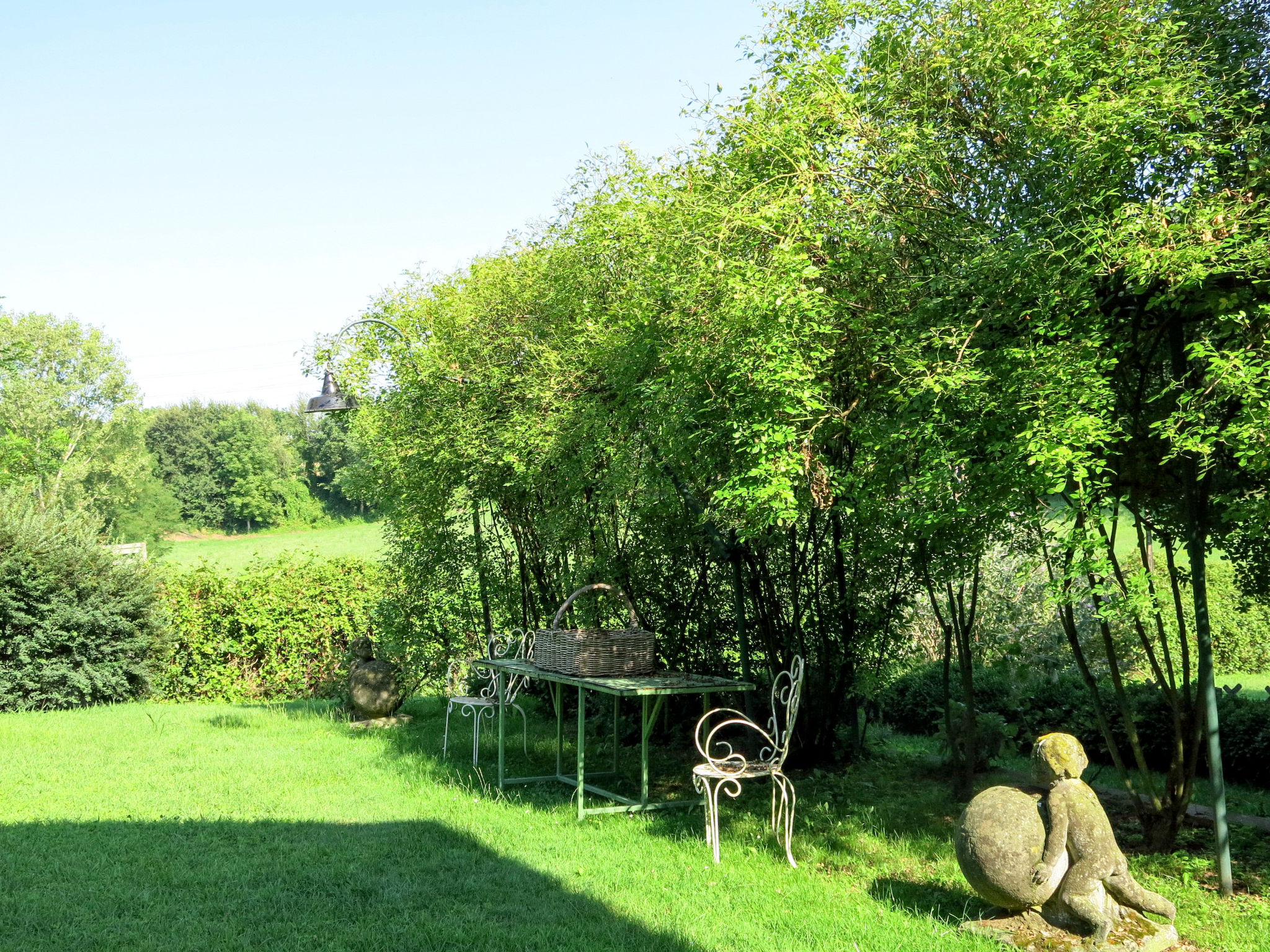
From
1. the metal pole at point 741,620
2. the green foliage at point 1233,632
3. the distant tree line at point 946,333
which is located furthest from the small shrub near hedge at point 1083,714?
the green foliage at point 1233,632

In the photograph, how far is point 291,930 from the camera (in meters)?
4.11

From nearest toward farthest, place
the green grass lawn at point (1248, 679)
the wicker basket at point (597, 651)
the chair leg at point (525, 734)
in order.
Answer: the wicker basket at point (597, 651) → the chair leg at point (525, 734) → the green grass lawn at point (1248, 679)

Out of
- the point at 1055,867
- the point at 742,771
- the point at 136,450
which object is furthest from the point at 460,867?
the point at 136,450

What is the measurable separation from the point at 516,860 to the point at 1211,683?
10.9ft

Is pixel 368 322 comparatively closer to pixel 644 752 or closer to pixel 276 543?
pixel 644 752

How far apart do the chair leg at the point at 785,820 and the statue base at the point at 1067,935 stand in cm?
120

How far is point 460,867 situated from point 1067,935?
2.79 m

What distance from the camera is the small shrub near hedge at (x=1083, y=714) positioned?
21.6ft

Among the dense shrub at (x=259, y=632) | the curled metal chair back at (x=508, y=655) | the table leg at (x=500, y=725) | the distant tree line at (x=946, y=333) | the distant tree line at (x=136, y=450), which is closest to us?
the distant tree line at (x=946, y=333)

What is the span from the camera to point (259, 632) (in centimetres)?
1186

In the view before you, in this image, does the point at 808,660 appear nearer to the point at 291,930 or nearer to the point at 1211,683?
the point at 1211,683

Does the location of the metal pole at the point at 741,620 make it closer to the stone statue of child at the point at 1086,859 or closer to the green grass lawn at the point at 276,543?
the stone statue of child at the point at 1086,859

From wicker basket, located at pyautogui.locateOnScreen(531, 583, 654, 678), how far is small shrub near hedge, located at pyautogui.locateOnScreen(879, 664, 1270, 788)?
2.65 metres

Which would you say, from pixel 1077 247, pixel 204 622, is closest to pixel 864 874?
pixel 1077 247
